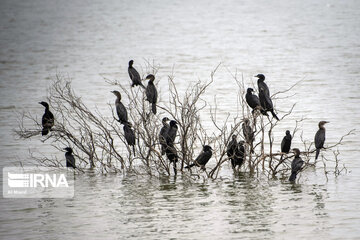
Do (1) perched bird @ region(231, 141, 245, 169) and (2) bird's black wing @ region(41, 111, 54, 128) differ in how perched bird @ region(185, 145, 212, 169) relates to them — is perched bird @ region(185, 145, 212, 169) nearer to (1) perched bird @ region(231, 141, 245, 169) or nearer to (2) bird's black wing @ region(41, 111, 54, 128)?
(1) perched bird @ region(231, 141, 245, 169)

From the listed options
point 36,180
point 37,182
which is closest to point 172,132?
point 37,182

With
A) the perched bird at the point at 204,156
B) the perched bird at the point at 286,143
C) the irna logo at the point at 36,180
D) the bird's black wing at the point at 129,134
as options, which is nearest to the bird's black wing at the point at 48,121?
the irna logo at the point at 36,180

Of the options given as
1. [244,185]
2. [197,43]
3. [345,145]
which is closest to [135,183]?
[244,185]

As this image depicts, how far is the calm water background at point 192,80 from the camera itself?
40.3 feet

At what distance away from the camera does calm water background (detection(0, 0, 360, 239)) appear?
12273 millimetres

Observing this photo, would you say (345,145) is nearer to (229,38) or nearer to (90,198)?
(90,198)

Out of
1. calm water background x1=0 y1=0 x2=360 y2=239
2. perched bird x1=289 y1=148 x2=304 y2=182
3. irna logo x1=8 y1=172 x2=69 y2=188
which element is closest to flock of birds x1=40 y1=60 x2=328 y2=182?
perched bird x1=289 y1=148 x2=304 y2=182

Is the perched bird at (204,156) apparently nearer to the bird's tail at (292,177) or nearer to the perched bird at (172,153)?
the perched bird at (172,153)

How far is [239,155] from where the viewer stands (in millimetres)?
14969

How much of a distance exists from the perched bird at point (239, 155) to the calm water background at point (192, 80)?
14.4 inches

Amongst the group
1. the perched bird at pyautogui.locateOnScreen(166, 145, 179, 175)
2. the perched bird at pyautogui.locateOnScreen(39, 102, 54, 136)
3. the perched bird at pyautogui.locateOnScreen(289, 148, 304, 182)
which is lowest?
the perched bird at pyautogui.locateOnScreen(289, 148, 304, 182)

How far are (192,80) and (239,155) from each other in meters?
23.0

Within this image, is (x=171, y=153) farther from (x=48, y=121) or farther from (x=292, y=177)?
(x=48, y=121)

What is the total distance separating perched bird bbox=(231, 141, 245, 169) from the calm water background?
365 millimetres
